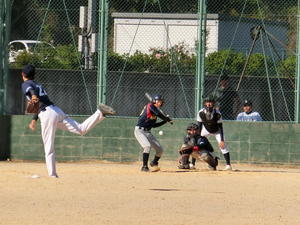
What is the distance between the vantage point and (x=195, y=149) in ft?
64.5

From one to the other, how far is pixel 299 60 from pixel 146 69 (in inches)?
128

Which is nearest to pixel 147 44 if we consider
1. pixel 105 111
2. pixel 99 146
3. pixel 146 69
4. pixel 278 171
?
pixel 146 69

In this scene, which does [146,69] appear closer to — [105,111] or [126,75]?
[126,75]

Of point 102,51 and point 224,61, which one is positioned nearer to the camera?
point 224,61

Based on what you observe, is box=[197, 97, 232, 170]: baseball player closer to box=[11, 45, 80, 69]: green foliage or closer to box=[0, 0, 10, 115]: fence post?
box=[11, 45, 80, 69]: green foliage

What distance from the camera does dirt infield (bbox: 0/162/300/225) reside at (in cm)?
1117

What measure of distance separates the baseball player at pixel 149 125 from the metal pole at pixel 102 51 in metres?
2.16

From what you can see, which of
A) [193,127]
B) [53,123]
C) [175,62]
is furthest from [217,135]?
[53,123]

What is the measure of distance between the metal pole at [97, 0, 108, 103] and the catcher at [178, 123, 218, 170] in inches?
90.6

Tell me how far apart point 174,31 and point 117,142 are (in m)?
2.71

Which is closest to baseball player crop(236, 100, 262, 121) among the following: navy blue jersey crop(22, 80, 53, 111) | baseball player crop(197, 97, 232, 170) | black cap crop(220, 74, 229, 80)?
black cap crop(220, 74, 229, 80)

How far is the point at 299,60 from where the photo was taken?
21.0 m

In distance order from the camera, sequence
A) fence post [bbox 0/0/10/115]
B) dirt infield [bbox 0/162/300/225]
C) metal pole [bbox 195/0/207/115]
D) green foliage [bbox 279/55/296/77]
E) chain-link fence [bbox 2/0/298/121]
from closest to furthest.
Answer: dirt infield [bbox 0/162/300/225], metal pole [bbox 195/0/207/115], chain-link fence [bbox 2/0/298/121], green foliage [bbox 279/55/296/77], fence post [bbox 0/0/10/115]

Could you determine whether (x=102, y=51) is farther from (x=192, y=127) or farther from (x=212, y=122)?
(x=212, y=122)
